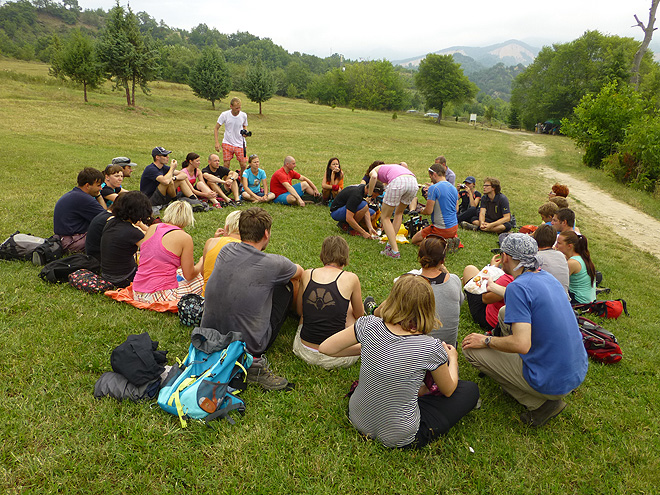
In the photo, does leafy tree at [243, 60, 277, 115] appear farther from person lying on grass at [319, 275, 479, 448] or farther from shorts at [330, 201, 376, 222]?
person lying on grass at [319, 275, 479, 448]

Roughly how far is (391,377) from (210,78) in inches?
1682

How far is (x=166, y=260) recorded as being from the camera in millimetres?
4781

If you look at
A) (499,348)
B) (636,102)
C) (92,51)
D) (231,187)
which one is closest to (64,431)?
(499,348)

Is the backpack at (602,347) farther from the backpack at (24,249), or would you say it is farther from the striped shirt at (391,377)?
the backpack at (24,249)

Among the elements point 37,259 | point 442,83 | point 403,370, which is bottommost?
point 37,259

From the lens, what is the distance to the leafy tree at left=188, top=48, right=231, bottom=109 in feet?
130

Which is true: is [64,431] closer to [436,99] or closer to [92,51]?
[92,51]

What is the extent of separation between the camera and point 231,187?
10211 millimetres

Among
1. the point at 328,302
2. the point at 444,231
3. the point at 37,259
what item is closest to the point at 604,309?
the point at 444,231

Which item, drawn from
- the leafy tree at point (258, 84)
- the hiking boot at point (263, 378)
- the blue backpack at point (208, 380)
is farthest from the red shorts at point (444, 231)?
the leafy tree at point (258, 84)

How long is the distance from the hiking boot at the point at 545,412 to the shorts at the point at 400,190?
428 centimetres

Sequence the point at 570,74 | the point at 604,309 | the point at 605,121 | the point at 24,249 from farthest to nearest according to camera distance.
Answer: the point at 570,74 → the point at 605,121 → the point at 24,249 → the point at 604,309

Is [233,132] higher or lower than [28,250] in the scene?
higher

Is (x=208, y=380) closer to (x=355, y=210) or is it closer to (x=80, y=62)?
(x=355, y=210)
